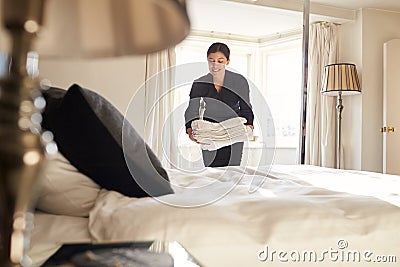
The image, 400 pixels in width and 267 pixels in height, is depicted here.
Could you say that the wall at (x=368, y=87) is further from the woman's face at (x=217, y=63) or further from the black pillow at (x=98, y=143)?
the black pillow at (x=98, y=143)

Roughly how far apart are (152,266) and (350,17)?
177 inches

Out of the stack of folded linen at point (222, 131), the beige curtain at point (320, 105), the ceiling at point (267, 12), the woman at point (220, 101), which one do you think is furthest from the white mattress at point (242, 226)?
the beige curtain at point (320, 105)

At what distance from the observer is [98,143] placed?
1.19m

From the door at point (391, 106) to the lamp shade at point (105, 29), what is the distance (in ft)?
14.6

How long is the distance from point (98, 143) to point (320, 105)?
13.1 feet

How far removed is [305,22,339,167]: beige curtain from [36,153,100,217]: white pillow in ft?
12.9

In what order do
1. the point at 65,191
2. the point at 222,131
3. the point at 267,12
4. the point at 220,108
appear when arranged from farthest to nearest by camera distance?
1. the point at 267,12
2. the point at 220,108
3. the point at 222,131
4. the point at 65,191

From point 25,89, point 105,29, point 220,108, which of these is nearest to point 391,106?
point 220,108

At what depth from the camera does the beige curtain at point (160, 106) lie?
159 inches

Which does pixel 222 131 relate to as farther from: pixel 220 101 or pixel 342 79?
pixel 342 79

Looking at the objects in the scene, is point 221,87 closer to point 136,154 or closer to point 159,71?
point 159,71

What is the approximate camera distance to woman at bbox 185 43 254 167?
123 inches

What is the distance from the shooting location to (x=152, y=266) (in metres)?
0.74

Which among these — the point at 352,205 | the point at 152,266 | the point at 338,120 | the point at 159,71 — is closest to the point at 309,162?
the point at 338,120
